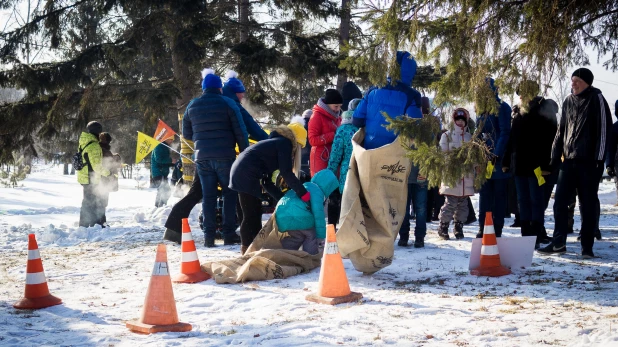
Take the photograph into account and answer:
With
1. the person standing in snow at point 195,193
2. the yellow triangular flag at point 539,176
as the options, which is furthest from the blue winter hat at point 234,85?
the yellow triangular flag at point 539,176

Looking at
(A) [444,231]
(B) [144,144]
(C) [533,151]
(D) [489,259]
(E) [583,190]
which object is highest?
(B) [144,144]

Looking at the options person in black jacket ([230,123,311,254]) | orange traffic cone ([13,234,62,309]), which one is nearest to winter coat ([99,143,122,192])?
person in black jacket ([230,123,311,254])

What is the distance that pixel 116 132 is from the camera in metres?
31.2

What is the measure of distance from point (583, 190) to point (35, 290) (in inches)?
218

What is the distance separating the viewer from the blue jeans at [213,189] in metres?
8.40

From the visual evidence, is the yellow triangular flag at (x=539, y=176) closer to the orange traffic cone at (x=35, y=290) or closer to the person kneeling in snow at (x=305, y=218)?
the person kneeling in snow at (x=305, y=218)

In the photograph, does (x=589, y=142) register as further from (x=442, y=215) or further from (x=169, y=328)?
(x=169, y=328)

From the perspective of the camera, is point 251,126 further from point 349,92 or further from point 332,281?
point 332,281

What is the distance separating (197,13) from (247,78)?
5.67ft

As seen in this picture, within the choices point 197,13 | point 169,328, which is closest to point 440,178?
point 169,328

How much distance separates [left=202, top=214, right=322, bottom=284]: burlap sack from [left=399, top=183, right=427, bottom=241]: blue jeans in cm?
165

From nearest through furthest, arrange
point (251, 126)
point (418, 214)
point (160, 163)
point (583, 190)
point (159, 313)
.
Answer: point (159, 313) < point (583, 190) < point (418, 214) < point (251, 126) < point (160, 163)

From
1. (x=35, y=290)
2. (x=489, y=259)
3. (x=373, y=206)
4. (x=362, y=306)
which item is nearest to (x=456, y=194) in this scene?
(x=489, y=259)

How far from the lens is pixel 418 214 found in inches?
327
